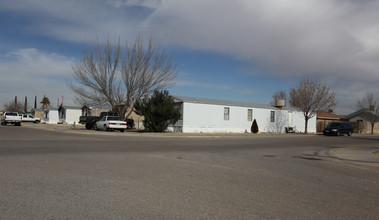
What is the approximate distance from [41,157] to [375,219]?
31.0ft

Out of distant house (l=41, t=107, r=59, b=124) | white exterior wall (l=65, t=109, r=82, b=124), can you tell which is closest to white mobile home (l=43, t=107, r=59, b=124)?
distant house (l=41, t=107, r=59, b=124)

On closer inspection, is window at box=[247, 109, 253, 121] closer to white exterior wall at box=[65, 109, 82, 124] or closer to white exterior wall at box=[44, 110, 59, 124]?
white exterior wall at box=[65, 109, 82, 124]

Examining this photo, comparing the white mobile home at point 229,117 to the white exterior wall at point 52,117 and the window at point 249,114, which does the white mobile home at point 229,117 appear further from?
the white exterior wall at point 52,117

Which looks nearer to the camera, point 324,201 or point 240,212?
point 240,212

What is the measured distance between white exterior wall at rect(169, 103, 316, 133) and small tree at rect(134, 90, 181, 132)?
177cm

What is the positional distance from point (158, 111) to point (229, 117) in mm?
9103

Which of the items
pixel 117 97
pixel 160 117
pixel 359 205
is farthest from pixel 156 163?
pixel 117 97

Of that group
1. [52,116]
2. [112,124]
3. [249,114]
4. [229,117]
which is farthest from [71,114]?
[249,114]

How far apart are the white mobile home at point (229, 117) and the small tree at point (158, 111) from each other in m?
1.73

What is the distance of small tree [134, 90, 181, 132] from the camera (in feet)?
96.9

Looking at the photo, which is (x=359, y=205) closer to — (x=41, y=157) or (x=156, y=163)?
(x=156, y=163)

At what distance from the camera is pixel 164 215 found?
4.64m

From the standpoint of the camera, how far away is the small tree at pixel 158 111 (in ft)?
96.9

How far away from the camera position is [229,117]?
34688 mm
